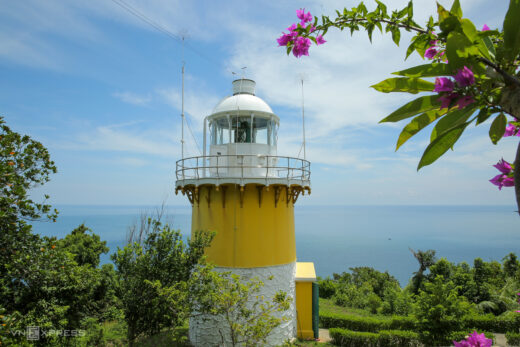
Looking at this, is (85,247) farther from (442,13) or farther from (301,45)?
(442,13)

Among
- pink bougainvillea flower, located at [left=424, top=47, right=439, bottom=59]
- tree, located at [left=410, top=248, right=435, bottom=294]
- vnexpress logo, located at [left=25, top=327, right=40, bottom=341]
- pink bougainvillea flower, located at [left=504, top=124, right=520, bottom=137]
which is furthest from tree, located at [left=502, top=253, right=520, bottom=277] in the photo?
vnexpress logo, located at [left=25, top=327, right=40, bottom=341]

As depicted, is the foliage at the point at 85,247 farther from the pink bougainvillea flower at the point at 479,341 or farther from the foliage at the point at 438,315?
the pink bougainvillea flower at the point at 479,341

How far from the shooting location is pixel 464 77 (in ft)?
4.59

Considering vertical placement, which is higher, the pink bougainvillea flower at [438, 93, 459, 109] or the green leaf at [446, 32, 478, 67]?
Result: the green leaf at [446, 32, 478, 67]

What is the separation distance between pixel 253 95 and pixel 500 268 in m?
30.0

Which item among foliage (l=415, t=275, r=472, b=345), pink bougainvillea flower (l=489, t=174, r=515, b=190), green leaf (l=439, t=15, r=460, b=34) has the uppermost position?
green leaf (l=439, t=15, r=460, b=34)

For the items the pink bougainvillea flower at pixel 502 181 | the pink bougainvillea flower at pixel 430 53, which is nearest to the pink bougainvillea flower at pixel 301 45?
the pink bougainvillea flower at pixel 430 53

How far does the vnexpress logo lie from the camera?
953cm

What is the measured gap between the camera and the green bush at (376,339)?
54.2ft

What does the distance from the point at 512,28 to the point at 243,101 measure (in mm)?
13882

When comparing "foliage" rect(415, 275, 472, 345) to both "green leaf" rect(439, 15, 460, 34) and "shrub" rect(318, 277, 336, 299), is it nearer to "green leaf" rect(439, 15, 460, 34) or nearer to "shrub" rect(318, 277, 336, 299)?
"shrub" rect(318, 277, 336, 299)

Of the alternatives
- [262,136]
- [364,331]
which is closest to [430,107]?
[262,136]

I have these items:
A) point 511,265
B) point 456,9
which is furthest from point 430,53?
point 511,265

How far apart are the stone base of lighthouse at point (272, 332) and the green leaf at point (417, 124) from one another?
12.2 metres
